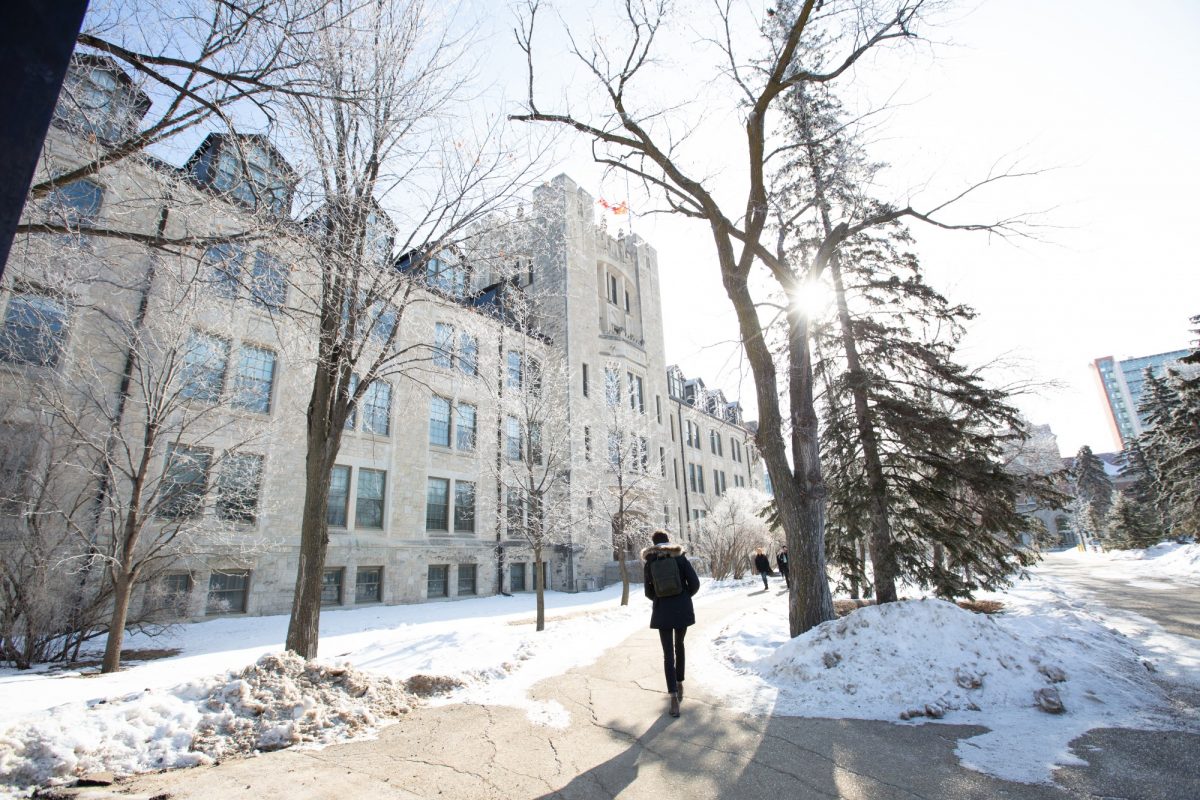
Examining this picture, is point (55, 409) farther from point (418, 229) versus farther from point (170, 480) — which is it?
point (418, 229)

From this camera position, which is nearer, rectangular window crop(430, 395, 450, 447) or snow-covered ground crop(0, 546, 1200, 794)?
snow-covered ground crop(0, 546, 1200, 794)

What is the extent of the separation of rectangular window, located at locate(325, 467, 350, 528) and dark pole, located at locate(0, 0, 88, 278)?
1972 centimetres

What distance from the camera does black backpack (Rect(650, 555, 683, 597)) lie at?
6.06 m

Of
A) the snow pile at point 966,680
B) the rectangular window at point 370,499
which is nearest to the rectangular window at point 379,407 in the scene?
the rectangular window at point 370,499

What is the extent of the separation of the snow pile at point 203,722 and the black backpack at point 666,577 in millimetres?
3192

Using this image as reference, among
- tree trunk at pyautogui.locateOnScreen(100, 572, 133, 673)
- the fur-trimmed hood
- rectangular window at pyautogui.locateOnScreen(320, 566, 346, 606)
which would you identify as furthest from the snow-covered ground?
rectangular window at pyautogui.locateOnScreen(320, 566, 346, 606)

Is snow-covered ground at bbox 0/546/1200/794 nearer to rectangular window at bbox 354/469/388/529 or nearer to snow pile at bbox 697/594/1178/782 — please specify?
snow pile at bbox 697/594/1178/782

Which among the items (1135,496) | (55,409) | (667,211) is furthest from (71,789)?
(1135,496)

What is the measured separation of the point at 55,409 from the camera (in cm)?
994

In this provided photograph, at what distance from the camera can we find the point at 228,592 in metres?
15.8

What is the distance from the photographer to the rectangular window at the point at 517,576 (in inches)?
969

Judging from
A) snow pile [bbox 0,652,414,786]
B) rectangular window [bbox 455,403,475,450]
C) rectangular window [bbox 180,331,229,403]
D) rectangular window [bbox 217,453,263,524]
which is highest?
rectangular window [bbox 455,403,475,450]

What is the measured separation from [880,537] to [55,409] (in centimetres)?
1563

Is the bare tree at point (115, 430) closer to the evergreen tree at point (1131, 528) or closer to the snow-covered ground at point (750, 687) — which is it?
the snow-covered ground at point (750, 687)
